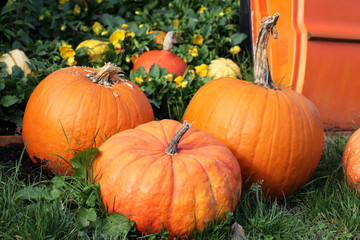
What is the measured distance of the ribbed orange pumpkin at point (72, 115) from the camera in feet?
7.22

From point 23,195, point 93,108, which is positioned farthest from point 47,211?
point 93,108

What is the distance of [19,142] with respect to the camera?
260cm

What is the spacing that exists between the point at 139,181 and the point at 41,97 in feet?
3.03

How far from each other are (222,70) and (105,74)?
1470 mm

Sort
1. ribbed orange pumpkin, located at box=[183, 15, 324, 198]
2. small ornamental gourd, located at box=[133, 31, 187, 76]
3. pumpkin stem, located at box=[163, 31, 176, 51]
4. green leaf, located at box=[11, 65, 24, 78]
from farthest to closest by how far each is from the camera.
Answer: pumpkin stem, located at box=[163, 31, 176, 51] < small ornamental gourd, located at box=[133, 31, 187, 76] < green leaf, located at box=[11, 65, 24, 78] < ribbed orange pumpkin, located at box=[183, 15, 324, 198]

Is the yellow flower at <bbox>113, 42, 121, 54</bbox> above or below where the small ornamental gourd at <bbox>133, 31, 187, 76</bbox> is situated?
above

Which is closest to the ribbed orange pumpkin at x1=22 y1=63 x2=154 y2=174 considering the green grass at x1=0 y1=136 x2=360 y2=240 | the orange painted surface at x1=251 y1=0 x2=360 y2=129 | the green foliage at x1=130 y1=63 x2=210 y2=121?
the green grass at x1=0 y1=136 x2=360 y2=240

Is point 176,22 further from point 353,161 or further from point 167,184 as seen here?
point 167,184

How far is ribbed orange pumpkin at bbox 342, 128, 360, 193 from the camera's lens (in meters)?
2.32

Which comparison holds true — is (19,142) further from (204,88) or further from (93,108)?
(204,88)

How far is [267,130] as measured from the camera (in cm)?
216

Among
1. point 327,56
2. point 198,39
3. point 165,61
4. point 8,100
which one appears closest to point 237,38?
point 198,39

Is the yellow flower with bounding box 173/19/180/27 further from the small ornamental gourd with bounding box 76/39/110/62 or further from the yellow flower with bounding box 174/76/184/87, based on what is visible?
the yellow flower with bounding box 174/76/184/87

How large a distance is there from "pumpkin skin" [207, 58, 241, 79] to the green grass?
4.68 feet
